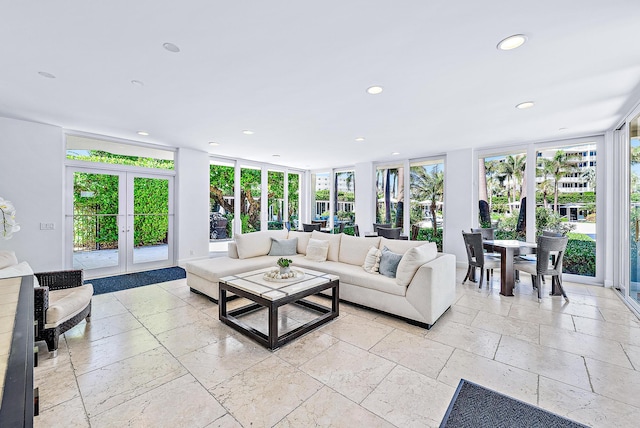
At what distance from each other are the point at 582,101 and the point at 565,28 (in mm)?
1972

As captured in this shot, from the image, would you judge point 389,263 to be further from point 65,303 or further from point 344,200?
point 344,200

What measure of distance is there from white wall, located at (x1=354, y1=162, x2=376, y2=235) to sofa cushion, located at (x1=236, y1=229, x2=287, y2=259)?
3376mm

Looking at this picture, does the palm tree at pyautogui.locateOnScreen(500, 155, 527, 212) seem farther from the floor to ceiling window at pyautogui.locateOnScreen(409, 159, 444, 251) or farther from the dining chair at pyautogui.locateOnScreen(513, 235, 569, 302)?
the dining chair at pyautogui.locateOnScreen(513, 235, 569, 302)

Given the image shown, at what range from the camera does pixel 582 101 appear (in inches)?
135

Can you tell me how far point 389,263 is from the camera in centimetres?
367

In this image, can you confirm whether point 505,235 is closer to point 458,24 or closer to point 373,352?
point 373,352

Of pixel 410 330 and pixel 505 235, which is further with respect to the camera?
pixel 505 235

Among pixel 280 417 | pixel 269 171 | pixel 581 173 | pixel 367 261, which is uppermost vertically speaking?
pixel 269 171

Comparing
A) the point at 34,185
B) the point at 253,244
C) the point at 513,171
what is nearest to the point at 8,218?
the point at 34,185

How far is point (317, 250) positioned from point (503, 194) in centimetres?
422

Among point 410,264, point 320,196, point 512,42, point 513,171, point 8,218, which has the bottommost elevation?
point 410,264

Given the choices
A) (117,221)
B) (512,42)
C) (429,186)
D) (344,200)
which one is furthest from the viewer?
(344,200)

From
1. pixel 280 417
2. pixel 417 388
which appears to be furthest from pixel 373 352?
pixel 280 417

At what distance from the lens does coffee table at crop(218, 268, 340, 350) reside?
2.70 m
